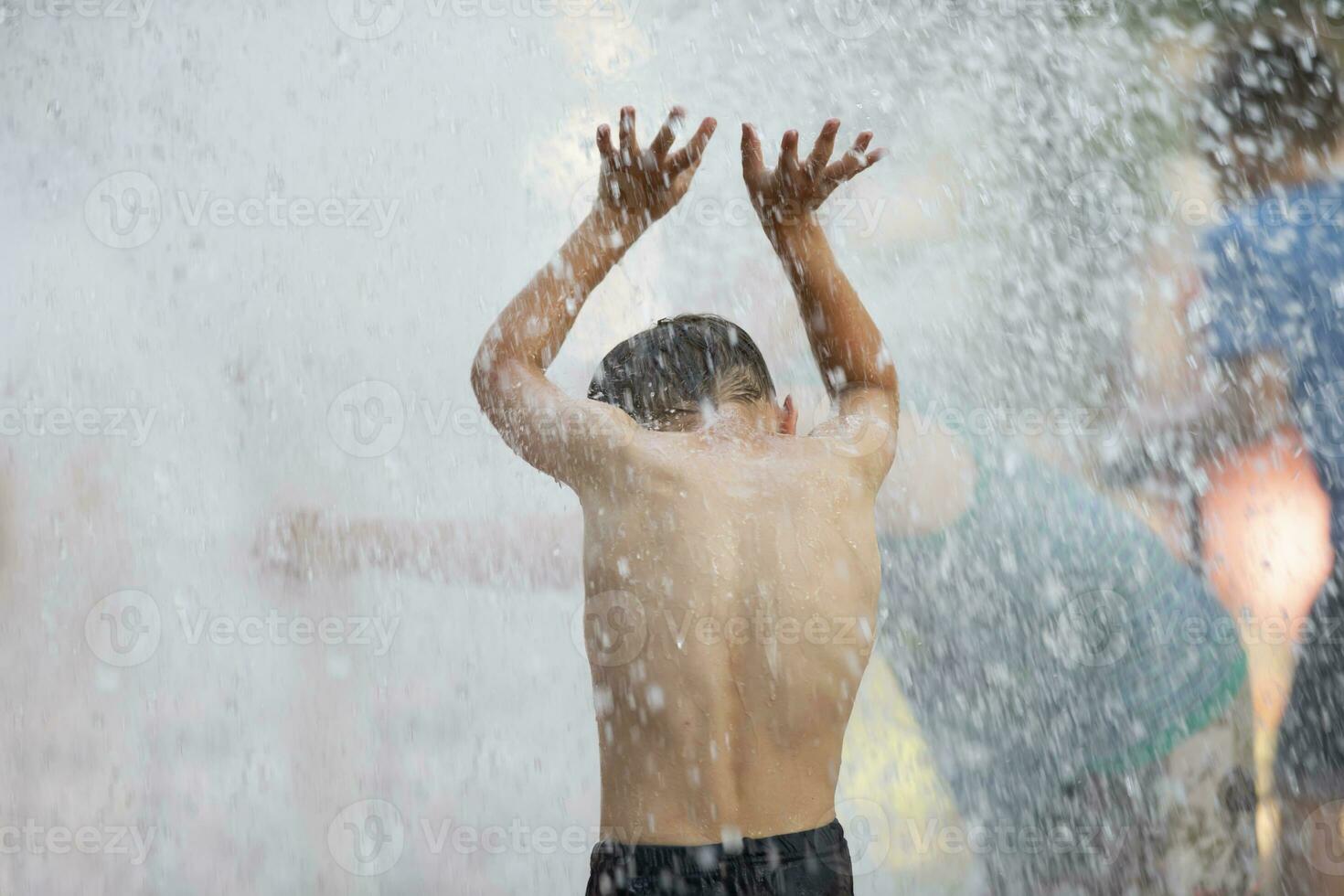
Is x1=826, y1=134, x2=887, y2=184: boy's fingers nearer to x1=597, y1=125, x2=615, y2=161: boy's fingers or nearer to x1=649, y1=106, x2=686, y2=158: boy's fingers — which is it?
x1=649, y1=106, x2=686, y2=158: boy's fingers

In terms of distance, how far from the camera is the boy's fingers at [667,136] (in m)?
1.81

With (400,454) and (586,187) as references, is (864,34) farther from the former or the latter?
(400,454)

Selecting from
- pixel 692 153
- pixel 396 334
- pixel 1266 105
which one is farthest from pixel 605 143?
pixel 1266 105

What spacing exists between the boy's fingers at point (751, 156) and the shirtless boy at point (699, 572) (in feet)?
0.23

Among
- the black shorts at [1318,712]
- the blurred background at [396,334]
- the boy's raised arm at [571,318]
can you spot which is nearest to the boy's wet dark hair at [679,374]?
the boy's raised arm at [571,318]

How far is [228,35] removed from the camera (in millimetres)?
4703

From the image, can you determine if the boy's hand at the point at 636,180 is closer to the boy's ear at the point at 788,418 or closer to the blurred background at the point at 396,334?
the boy's ear at the point at 788,418

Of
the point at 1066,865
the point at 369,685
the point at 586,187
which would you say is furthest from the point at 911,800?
the point at 586,187

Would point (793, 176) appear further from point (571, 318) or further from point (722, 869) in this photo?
point (722, 869)

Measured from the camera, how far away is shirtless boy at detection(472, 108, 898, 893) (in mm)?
1652

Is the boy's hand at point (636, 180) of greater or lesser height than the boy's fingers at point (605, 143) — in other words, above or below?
below

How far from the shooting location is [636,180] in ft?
6.25

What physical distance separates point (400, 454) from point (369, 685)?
40.0 inches

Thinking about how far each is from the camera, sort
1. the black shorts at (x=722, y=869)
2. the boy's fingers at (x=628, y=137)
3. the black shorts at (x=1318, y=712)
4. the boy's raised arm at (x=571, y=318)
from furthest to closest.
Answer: the black shorts at (x=1318, y=712), the boy's fingers at (x=628, y=137), the boy's raised arm at (x=571, y=318), the black shorts at (x=722, y=869)
